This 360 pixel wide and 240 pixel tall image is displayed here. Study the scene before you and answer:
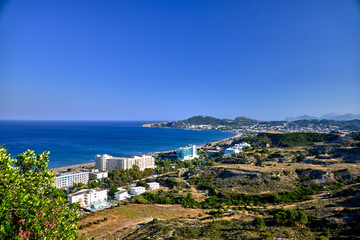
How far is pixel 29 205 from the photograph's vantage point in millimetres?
4996

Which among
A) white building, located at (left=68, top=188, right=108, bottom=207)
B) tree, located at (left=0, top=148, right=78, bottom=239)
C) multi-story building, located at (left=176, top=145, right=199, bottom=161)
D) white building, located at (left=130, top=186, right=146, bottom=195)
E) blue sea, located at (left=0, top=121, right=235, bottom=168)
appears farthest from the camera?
multi-story building, located at (left=176, top=145, right=199, bottom=161)

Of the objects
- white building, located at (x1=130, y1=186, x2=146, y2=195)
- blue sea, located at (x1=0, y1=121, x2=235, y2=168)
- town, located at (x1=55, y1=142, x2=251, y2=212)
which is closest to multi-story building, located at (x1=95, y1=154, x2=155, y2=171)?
town, located at (x1=55, y1=142, x2=251, y2=212)

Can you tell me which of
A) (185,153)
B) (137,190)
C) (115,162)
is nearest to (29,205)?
(137,190)

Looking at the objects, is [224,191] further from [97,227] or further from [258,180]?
[97,227]

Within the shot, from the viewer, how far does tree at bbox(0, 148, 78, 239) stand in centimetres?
468

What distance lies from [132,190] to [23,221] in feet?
108

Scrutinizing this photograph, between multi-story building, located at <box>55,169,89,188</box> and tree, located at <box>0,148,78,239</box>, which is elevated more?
tree, located at <box>0,148,78,239</box>

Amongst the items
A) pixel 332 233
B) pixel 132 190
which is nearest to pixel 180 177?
pixel 132 190

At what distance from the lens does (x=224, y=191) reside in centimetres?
3306

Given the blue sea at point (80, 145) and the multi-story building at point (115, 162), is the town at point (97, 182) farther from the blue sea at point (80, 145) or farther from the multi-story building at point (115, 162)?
the blue sea at point (80, 145)

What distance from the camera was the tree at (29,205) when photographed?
468 centimetres

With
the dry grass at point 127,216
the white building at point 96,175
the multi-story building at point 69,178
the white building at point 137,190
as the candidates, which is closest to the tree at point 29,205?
the dry grass at point 127,216

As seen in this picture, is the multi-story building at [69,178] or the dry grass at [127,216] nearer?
the dry grass at [127,216]

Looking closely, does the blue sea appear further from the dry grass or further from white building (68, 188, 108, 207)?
the dry grass
